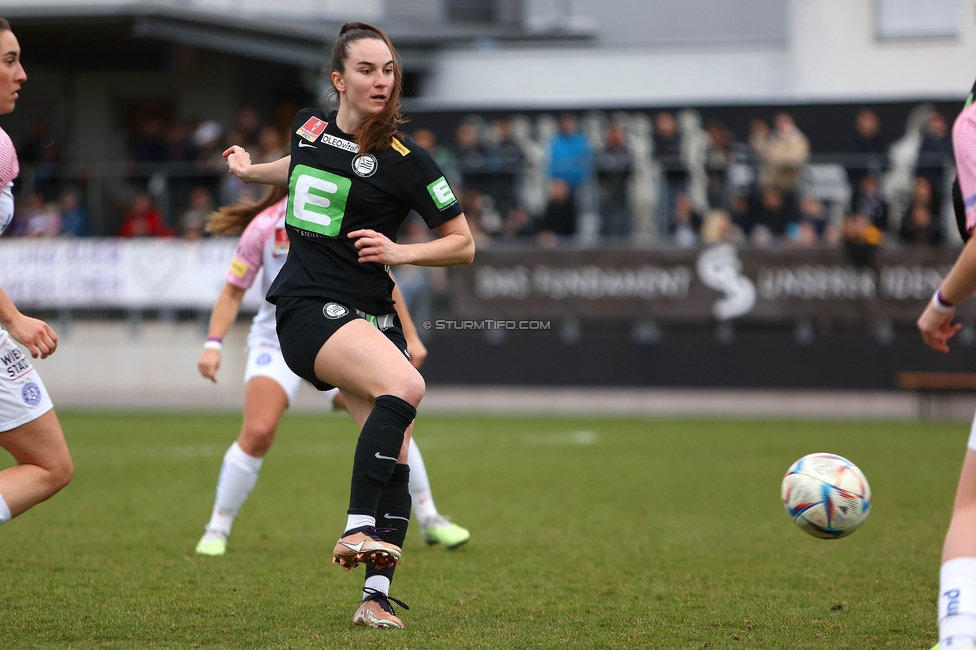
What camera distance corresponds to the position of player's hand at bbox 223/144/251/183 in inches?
201

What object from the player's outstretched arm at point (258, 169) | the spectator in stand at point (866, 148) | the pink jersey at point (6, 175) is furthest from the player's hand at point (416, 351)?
the spectator in stand at point (866, 148)

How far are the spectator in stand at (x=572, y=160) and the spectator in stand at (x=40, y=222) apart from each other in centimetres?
796

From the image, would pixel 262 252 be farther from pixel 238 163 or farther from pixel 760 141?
pixel 760 141

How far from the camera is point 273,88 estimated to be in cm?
2464

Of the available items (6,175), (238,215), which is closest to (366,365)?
(6,175)

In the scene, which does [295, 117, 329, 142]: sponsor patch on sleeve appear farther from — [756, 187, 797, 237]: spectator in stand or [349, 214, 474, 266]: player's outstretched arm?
[756, 187, 797, 237]: spectator in stand

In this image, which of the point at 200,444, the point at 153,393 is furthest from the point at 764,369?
the point at 153,393

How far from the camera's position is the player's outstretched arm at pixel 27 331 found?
14.8 feet

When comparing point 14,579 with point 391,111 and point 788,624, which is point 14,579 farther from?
point 788,624

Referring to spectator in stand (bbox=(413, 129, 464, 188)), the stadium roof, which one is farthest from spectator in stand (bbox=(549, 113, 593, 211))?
the stadium roof

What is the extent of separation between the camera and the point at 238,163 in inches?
202

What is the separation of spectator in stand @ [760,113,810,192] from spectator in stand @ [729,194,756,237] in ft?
1.22

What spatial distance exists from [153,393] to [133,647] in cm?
1559

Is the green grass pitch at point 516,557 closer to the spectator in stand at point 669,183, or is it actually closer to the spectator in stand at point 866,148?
the spectator in stand at point 866,148
